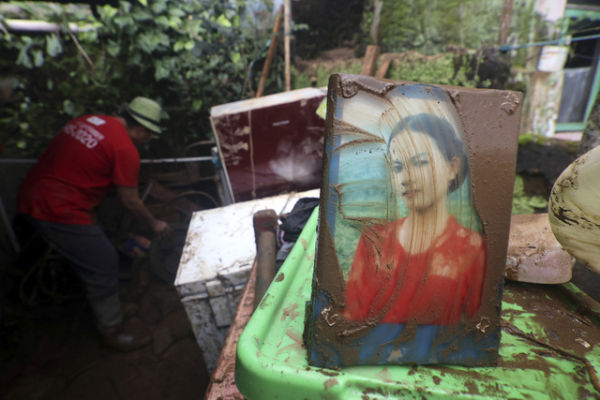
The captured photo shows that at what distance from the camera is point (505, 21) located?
3180mm

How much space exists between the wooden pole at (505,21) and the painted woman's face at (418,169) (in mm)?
3456

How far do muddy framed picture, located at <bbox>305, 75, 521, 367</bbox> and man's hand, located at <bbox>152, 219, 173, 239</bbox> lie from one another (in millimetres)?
2157

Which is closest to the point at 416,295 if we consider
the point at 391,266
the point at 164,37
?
the point at 391,266

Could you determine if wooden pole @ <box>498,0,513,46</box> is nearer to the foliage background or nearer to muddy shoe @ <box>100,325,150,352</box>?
the foliage background

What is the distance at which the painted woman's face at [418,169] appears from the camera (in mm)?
678

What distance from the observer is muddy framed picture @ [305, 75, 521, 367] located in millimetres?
666

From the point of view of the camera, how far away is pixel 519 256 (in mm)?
1011

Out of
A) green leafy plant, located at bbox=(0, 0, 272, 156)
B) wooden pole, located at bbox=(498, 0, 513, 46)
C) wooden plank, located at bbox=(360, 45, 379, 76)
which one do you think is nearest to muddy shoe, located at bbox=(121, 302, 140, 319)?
green leafy plant, located at bbox=(0, 0, 272, 156)

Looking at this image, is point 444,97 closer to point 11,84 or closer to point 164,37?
point 164,37

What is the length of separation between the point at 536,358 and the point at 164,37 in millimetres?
3750

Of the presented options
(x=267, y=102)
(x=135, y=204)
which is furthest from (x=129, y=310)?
(x=267, y=102)

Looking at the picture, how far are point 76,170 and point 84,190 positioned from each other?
0.48ft

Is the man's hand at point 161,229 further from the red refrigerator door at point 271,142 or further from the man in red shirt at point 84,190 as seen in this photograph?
the red refrigerator door at point 271,142

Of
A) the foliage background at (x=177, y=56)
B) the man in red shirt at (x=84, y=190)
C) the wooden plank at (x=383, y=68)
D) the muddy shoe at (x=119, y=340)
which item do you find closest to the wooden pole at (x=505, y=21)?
the foliage background at (x=177, y=56)
